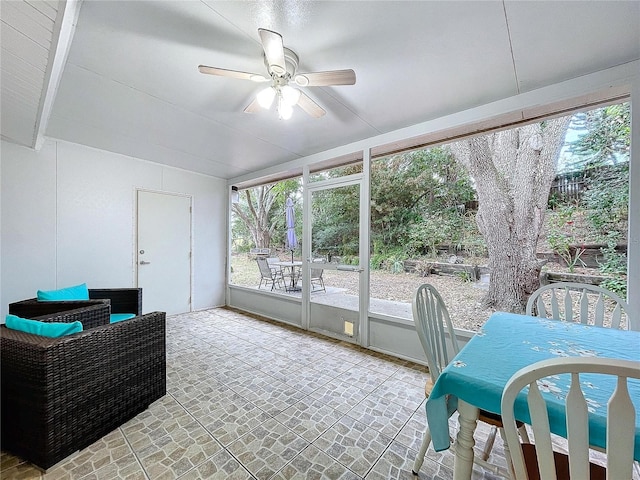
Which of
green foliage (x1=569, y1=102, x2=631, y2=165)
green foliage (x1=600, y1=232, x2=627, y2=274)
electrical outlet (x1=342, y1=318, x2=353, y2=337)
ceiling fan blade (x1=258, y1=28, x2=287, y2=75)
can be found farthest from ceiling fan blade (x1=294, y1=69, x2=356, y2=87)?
green foliage (x1=600, y1=232, x2=627, y2=274)

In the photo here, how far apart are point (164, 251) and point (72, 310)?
2.22m

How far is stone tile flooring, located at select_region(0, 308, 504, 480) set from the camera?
1.44 meters

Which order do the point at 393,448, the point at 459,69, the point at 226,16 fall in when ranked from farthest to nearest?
1. the point at 459,69
2. the point at 393,448
3. the point at 226,16

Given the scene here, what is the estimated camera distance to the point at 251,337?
134 inches

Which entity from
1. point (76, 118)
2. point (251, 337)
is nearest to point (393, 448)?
point (251, 337)

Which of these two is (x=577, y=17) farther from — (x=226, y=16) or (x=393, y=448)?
(x=393, y=448)

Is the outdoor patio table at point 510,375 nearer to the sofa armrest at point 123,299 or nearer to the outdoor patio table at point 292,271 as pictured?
the outdoor patio table at point 292,271

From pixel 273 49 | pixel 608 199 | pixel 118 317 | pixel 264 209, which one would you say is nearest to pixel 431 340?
pixel 273 49

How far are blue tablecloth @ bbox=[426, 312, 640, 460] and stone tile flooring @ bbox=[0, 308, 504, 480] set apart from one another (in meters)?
0.76

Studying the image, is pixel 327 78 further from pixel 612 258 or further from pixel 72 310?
pixel 612 258

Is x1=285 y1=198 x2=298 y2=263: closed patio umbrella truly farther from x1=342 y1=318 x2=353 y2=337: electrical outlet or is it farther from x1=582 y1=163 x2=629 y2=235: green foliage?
x1=582 y1=163 x2=629 y2=235: green foliage

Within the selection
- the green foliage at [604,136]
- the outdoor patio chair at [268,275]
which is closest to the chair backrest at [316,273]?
the outdoor patio chair at [268,275]

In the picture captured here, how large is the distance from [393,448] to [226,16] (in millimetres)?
2724

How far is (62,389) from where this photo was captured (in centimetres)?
147
